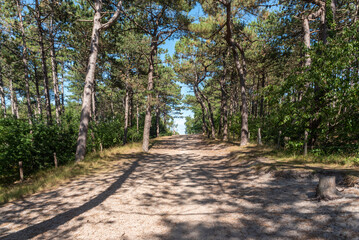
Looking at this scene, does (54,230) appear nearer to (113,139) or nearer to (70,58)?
(113,139)

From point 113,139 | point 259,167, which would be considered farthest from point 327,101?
point 113,139

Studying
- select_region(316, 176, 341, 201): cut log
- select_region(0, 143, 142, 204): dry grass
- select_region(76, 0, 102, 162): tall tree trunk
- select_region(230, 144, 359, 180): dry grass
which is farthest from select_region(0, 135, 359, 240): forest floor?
select_region(76, 0, 102, 162): tall tree trunk

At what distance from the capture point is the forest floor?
2764mm

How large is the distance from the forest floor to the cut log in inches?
4.7

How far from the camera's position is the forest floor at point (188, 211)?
9.07ft

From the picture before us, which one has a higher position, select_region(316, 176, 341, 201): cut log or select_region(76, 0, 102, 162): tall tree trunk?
select_region(76, 0, 102, 162): tall tree trunk

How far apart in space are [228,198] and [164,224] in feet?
6.25

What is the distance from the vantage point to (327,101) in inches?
253

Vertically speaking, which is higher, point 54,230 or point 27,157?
point 27,157

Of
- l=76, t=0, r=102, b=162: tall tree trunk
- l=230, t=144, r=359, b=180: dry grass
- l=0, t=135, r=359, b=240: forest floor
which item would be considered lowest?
l=0, t=135, r=359, b=240: forest floor

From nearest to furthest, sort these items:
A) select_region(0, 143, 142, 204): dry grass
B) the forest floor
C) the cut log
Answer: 1. the forest floor
2. the cut log
3. select_region(0, 143, 142, 204): dry grass

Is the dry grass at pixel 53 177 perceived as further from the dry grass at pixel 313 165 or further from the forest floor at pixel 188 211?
the dry grass at pixel 313 165

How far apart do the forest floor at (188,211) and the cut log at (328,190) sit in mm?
118

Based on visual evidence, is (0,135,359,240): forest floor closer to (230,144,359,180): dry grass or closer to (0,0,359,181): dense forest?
(230,144,359,180): dry grass
